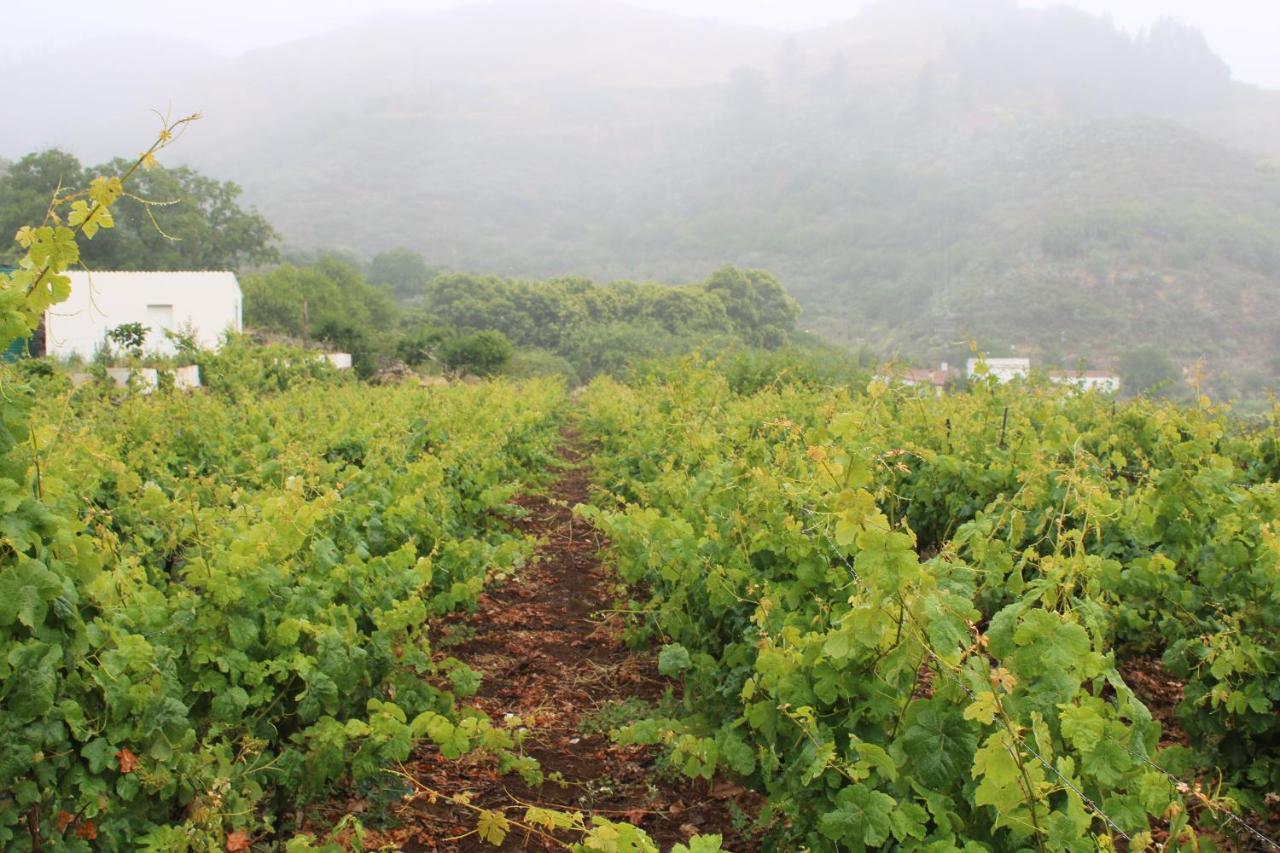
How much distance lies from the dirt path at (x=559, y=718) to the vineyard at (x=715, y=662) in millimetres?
38

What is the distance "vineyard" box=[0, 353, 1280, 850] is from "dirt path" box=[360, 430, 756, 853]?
0.04 metres

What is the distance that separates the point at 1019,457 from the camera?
588 cm

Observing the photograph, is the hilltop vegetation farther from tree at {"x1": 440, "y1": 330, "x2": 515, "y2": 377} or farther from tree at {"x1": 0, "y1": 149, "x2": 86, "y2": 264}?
tree at {"x1": 0, "y1": 149, "x2": 86, "y2": 264}

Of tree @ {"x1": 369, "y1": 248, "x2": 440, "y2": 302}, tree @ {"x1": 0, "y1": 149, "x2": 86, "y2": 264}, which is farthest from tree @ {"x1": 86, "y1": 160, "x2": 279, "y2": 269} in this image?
tree @ {"x1": 369, "y1": 248, "x2": 440, "y2": 302}

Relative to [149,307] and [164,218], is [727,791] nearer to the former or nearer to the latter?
[149,307]

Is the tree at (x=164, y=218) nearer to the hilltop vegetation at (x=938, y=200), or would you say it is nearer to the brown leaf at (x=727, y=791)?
the hilltop vegetation at (x=938, y=200)

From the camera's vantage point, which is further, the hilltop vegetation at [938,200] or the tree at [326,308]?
the hilltop vegetation at [938,200]

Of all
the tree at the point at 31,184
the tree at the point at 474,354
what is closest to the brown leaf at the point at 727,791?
the tree at the point at 474,354

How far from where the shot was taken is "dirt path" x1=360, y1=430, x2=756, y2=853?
11.6 ft

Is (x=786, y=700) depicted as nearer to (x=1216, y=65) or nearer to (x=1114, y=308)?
(x=1114, y=308)

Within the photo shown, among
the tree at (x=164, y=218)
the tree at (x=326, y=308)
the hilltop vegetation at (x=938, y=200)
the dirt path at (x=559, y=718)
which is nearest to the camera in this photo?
the dirt path at (x=559, y=718)

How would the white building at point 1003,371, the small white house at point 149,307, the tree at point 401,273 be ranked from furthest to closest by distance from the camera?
the tree at point 401,273, the small white house at point 149,307, the white building at point 1003,371

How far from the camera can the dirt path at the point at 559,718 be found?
354 cm

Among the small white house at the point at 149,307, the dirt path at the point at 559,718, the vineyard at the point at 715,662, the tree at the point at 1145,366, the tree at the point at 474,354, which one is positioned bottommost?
the tree at the point at 1145,366
